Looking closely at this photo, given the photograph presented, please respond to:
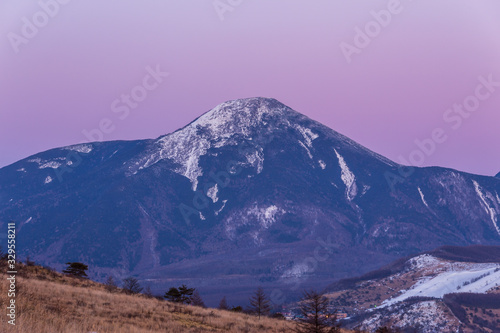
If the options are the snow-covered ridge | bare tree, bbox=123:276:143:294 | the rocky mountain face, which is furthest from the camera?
the snow-covered ridge

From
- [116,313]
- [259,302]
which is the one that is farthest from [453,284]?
[116,313]

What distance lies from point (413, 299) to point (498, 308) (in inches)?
967

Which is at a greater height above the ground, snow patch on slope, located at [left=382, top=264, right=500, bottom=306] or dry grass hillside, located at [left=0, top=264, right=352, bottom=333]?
dry grass hillside, located at [left=0, top=264, right=352, bottom=333]

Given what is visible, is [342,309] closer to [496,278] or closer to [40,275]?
[496,278]

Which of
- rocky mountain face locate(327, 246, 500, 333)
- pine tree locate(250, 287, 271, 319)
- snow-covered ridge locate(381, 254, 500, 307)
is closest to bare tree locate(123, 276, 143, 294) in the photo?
pine tree locate(250, 287, 271, 319)

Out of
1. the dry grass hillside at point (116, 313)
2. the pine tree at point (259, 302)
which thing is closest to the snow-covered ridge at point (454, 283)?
the pine tree at point (259, 302)

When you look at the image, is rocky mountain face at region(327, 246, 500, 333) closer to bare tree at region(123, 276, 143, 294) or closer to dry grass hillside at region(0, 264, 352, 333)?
bare tree at region(123, 276, 143, 294)

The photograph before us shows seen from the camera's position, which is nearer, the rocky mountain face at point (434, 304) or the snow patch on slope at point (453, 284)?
the rocky mountain face at point (434, 304)

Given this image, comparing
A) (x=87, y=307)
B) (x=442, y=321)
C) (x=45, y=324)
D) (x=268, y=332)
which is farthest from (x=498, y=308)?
(x=45, y=324)

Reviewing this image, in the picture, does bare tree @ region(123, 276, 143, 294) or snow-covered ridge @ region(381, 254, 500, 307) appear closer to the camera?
bare tree @ region(123, 276, 143, 294)

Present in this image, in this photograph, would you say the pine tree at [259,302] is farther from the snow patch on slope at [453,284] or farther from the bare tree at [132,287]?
the snow patch on slope at [453,284]

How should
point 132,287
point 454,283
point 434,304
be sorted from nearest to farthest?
point 132,287 < point 434,304 < point 454,283

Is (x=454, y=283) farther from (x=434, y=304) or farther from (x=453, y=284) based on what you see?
(x=434, y=304)

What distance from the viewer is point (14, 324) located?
46.7 feet
